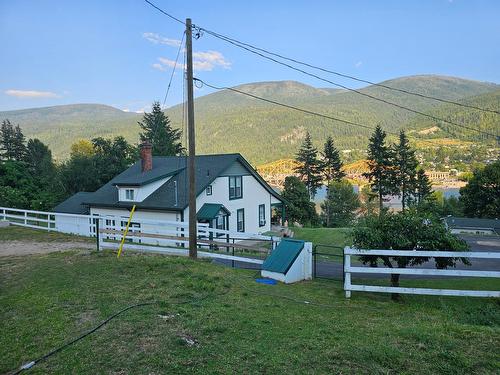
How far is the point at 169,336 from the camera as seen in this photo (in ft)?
19.7

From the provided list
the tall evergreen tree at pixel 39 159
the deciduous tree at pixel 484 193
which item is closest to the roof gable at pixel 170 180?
the tall evergreen tree at pixel 39 159

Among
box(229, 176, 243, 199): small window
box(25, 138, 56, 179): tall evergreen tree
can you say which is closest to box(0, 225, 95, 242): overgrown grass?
box(229, 176, 243, 199): small window

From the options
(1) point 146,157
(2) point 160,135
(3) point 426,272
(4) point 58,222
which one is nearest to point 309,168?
(2) point 160,135

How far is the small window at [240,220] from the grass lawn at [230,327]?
21196 mm

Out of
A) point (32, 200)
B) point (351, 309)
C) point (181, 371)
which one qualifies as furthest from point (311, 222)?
point (181, 371)

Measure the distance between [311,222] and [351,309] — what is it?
48758mm

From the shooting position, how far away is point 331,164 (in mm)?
66188

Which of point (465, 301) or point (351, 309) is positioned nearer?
point (351, 309)

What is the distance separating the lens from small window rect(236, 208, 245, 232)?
31.6 metres

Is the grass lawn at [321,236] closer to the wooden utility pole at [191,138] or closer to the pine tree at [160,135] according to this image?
the wooden utility pole at [191,138]

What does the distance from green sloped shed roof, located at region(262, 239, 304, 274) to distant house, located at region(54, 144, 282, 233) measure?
15.5 m

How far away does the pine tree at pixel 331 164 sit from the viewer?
65.9m

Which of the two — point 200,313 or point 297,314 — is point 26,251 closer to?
point 200,313

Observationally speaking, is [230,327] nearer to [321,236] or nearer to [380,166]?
[321,236]
